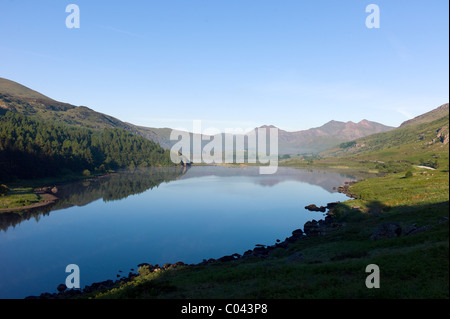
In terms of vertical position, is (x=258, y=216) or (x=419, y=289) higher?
(x=419, y=289)

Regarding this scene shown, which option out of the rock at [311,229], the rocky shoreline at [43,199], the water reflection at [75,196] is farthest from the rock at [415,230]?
the rocky shoreline at [43,199]

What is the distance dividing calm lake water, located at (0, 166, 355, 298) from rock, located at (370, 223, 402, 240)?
23.3 meters

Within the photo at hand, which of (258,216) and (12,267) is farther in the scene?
(258,216)

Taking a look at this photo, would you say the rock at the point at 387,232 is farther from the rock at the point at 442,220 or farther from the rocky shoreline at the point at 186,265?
the rocky shoreline at the point at 186,265

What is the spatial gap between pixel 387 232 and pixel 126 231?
55.3 metres

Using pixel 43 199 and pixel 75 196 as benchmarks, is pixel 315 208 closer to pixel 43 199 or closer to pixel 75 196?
pixel 75 196

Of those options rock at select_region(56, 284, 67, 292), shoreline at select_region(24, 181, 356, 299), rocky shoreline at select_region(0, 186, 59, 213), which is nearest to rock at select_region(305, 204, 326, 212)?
shoreline at select_region(24, 181, 356, 299)

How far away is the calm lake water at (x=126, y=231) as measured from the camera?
4288 centimetres

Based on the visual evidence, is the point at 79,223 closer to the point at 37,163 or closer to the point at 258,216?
the point at 258,216

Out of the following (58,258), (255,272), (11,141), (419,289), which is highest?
(11,141)

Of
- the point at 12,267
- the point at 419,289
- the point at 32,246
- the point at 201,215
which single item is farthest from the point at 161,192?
the point at 419,289

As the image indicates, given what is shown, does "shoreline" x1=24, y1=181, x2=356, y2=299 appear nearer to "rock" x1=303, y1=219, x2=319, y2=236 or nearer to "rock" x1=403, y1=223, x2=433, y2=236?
"rock" x1=303, y1=219, x2=319, y2=236
